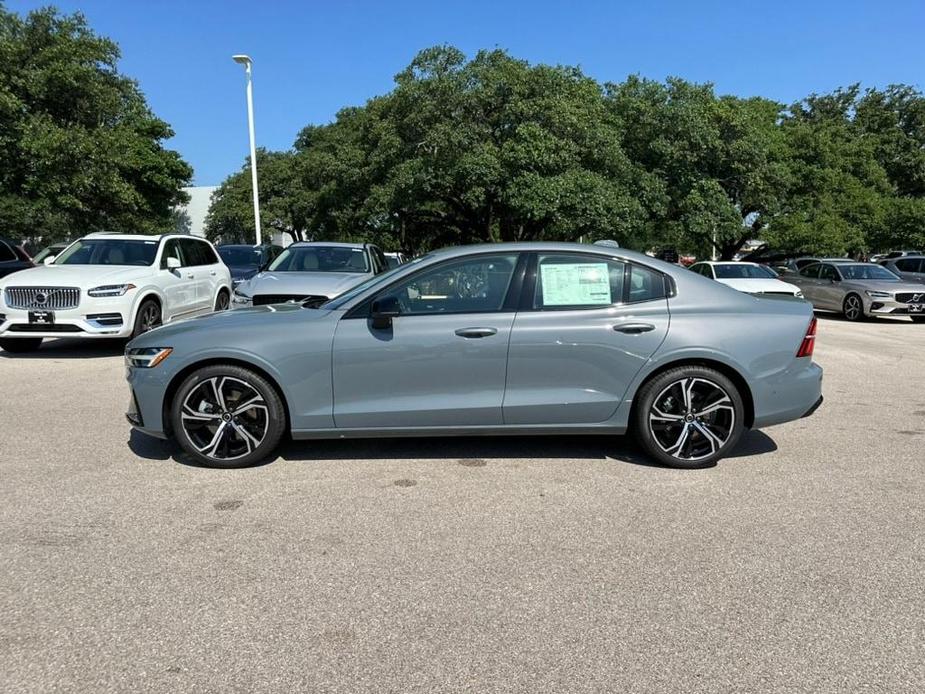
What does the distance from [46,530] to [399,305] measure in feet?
7.98

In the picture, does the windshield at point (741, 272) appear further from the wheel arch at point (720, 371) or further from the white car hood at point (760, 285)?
the wheel arch at point (720, 371)

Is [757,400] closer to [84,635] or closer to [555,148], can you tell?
[84,635]

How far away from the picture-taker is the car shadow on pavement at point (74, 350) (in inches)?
378

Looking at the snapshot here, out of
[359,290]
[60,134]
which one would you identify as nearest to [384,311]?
[359,290]

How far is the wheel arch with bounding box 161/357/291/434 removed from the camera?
4617 millimetres

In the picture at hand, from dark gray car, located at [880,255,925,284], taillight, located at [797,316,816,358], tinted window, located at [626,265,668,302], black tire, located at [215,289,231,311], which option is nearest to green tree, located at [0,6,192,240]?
black tire, located at [215,289,231,311]

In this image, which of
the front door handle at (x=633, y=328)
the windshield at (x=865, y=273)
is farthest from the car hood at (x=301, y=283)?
the windshield at (x=865, y=273)

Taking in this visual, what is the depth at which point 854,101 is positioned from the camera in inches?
1736

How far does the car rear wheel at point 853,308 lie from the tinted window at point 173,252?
15.1 m

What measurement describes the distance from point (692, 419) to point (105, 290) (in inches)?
310

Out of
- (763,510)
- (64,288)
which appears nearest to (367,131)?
(64,288)

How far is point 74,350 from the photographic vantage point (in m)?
10.2

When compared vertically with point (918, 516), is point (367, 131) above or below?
above

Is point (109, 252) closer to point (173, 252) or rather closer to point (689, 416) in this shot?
point (173, 252)
